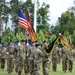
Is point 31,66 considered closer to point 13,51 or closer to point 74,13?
point 13,51

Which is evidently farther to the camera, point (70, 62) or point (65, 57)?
point (70, 62)

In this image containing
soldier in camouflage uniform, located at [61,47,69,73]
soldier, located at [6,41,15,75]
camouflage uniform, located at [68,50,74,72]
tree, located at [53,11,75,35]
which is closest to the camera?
soldier, located at [6,41,15,75]

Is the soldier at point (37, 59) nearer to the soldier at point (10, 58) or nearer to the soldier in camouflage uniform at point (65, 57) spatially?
the soldier at point (10, 58)

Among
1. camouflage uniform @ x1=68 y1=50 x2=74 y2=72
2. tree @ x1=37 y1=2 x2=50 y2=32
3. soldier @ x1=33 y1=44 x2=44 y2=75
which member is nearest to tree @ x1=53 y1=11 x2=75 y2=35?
tree @ x1=37 y1=2 x2=50 y2=32

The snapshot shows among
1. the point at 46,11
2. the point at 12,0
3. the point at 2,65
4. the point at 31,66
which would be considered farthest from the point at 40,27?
the point at 31,66

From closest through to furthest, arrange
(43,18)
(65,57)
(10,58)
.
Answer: (10,58), (65,57), (43,18)

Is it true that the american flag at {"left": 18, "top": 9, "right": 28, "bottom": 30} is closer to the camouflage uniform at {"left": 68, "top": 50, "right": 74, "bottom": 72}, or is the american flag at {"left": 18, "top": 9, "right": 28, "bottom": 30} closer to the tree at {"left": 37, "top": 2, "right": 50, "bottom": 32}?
the camouflage uniform at {"left": 68, "top": 50, "right": 74, "bottom": 72}

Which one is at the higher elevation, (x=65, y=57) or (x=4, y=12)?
(x=4, y=12)

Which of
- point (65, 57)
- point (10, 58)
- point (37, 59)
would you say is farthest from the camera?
point (65, 57)

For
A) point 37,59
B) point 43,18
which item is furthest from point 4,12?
point 37,59

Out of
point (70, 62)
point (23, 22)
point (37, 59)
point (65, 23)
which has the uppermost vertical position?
point (65, 23)

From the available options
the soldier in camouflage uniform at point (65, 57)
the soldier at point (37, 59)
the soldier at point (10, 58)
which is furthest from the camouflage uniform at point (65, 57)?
the soldier at point (37, 59)

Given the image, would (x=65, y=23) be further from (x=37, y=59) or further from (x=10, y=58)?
(x=37, y=59)

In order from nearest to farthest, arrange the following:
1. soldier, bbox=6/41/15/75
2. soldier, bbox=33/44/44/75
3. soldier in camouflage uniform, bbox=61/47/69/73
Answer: soldier, bbox=33/44/44/75, soldier, bbox=6/41/15/75, soldier in camouflage uniform, bbox=61/47/69/73
